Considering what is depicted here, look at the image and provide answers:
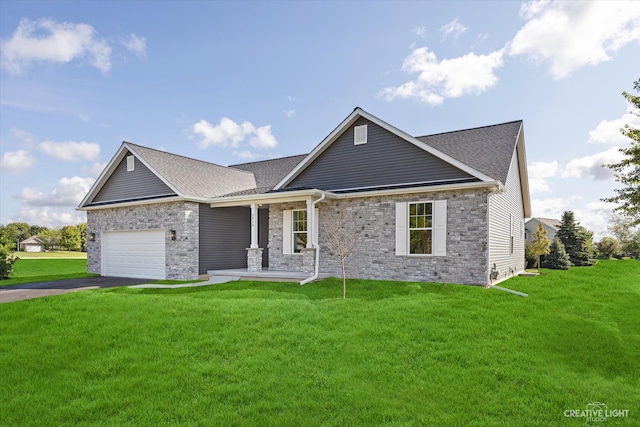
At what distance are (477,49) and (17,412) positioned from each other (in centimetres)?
1479

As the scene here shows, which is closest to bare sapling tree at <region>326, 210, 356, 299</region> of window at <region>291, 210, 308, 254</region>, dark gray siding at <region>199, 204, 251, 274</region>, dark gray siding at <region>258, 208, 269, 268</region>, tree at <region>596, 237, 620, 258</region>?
window at <region>291, 210, 308, 254</region>

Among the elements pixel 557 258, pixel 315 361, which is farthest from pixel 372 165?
pixel 557 258

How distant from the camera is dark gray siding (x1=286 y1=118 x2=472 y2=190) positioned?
12469 mm

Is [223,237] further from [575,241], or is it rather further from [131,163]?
[575,241]

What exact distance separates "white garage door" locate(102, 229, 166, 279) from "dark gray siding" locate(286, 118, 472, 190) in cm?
634

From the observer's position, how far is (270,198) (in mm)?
13711

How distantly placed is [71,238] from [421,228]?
67.1m

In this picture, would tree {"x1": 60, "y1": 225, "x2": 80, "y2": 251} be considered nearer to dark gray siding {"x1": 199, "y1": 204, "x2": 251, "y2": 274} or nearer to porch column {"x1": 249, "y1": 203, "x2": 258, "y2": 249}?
dark gray siding {"x1": 199, "y1": 204, "x2": 251, "y2": 274}

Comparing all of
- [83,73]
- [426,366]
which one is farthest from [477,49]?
[83,73]

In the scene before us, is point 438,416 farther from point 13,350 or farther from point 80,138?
point 80,138

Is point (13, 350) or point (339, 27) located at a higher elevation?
point (339, 27)

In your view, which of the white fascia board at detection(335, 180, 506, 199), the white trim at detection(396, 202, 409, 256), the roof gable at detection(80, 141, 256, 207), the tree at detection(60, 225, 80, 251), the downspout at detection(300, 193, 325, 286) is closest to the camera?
the white fascia board at detection(335, 180, 506, 199)

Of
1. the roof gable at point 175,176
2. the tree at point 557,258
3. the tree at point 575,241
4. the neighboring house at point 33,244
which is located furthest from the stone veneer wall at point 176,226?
the neighboring house at point 33,244

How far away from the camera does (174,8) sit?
13.3m
